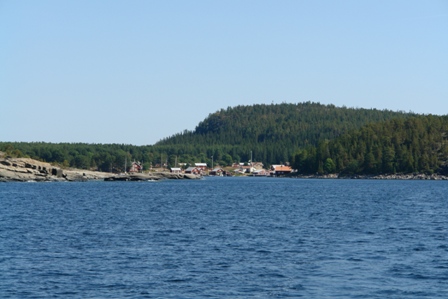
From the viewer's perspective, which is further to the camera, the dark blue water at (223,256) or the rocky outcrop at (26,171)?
the rocky outcrop at (26,171)

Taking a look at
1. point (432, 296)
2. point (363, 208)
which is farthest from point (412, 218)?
point (432, 296)

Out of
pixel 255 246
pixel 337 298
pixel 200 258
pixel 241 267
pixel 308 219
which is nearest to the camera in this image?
pixel 337 298

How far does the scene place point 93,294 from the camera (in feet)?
98.3

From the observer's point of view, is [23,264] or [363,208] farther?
[363,208]

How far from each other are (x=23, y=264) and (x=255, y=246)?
14.3m

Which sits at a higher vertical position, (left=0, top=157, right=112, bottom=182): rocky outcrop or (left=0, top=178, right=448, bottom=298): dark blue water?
(left=0, top=157, right=112, bottom=182): rocky outcrop

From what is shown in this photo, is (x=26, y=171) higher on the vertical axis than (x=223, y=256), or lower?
higher

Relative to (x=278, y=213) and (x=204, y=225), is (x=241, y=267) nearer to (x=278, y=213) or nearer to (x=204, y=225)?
(x=204, y=225)

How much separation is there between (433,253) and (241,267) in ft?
39.9

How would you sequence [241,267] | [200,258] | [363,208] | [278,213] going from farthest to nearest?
[363,208] < [278,213] < [200,258] < [241,267]

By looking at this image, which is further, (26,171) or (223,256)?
→ (26,171)

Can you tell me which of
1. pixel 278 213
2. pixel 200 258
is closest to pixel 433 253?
pixel 200 258

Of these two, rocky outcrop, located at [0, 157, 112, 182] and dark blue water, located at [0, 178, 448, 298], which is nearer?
dark blue water, located at [0, 178, 448, 298]

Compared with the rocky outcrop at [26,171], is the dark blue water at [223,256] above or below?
below
